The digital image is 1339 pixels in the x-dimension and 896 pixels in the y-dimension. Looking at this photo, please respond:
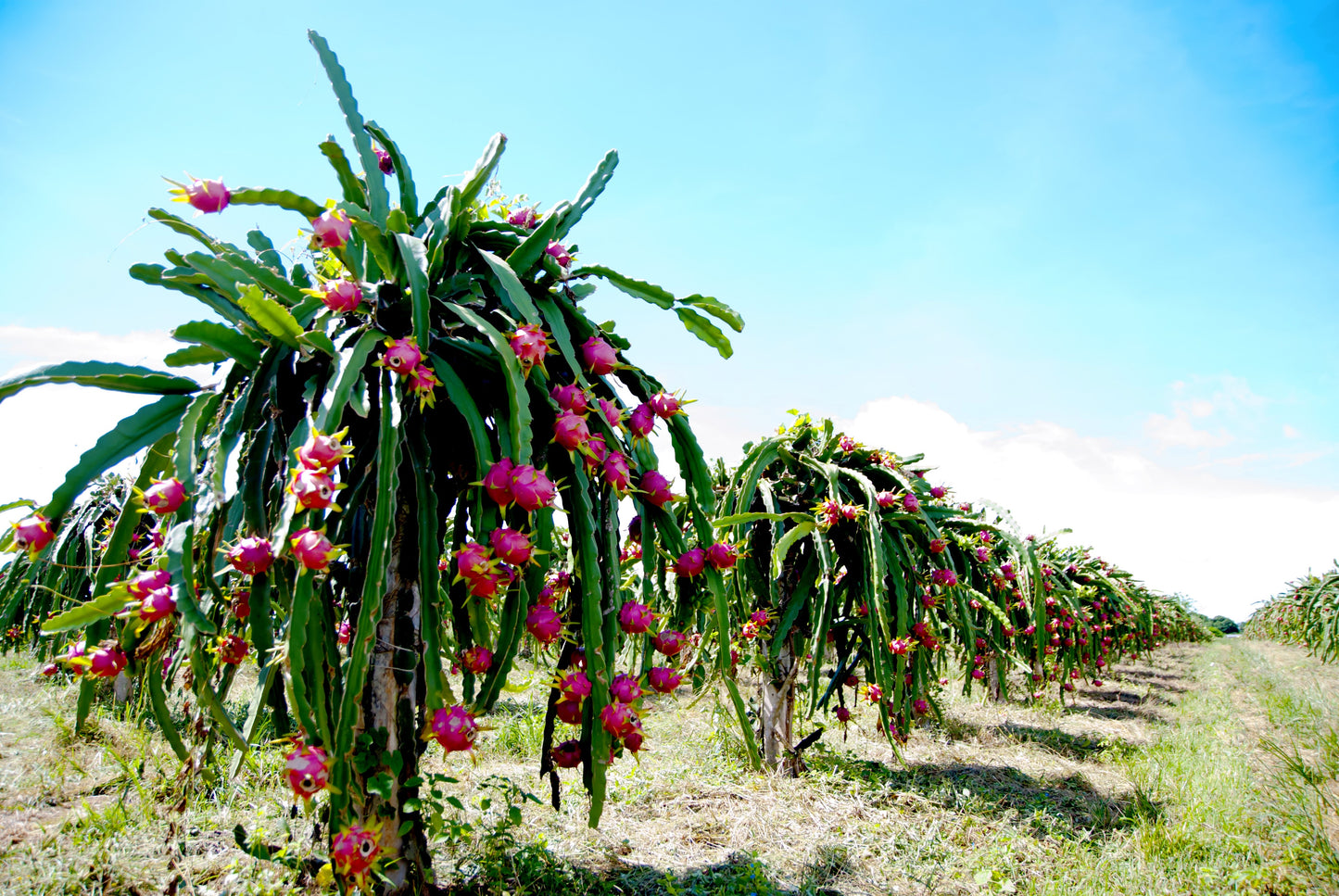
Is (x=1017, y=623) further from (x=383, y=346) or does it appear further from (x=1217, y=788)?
(x=383, y=346)

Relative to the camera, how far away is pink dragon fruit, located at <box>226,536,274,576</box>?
1515 mm

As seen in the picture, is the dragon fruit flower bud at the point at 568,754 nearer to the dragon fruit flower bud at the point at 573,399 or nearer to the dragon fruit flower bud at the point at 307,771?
the dragon fruit flower bud at the point at 307,771

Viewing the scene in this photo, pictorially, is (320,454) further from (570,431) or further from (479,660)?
(479,660)

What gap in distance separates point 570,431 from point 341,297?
703 millimetres

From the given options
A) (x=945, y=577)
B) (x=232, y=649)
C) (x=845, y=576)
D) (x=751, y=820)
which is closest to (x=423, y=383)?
(x=232, y=649)

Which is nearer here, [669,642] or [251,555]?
[251,555]

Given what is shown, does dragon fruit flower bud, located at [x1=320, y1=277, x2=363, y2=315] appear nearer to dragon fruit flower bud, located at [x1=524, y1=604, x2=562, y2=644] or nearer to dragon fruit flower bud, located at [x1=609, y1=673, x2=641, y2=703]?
dragon fruit flower bud, located at [x1=524, y1=604, x2=562, y2=644]

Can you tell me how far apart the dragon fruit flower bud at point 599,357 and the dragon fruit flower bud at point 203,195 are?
1049mm

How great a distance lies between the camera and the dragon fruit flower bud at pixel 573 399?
74.8 inches

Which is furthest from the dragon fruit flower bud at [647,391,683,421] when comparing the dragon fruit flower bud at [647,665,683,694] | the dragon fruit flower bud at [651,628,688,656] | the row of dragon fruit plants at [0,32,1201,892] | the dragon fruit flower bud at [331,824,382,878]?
the dragon fruit flower bud at [331,824,382,878]

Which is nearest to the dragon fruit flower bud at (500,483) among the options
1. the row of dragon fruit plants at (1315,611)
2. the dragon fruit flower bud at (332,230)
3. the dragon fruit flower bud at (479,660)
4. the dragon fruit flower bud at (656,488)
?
the dragon fruit flower bud at (479,660)

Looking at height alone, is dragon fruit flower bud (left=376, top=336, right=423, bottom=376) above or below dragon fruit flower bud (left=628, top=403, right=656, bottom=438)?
above

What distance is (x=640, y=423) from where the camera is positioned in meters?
2.15

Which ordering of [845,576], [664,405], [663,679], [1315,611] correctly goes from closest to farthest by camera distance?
[663,679] < [664,405] < [845,576] < [1315,611]
